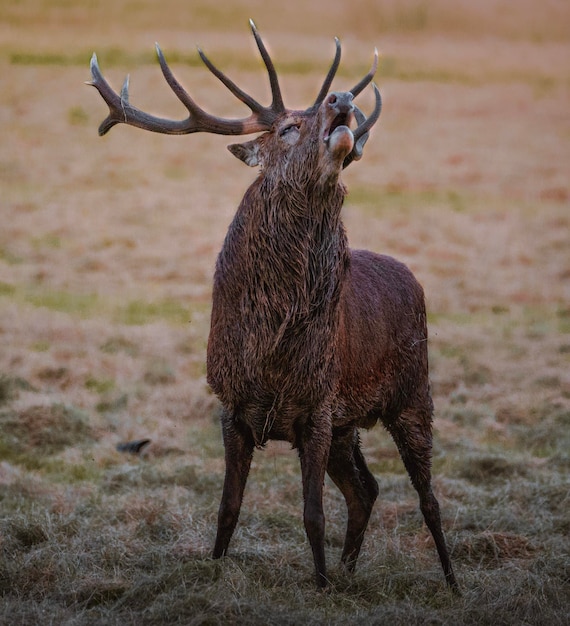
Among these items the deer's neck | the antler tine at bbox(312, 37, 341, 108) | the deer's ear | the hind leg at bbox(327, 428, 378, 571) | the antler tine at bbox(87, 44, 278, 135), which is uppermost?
the antler tine at bbox(312, 37, 341, 108)

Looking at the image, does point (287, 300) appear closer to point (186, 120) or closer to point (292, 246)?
point (292, 246)

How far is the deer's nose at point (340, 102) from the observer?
4.89m

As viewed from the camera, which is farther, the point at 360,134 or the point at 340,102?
the point at 360,134

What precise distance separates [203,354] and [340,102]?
6.93 meters

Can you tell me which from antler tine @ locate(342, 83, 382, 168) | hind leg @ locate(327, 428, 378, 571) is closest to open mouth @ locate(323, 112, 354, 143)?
antler tine @ locate(342, 83, 382, 168)

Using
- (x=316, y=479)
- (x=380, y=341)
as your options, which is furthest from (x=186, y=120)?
(x=316, y=479)

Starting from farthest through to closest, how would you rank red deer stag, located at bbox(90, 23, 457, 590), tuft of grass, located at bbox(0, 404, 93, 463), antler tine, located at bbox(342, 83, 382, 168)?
tuft of grass, located at bbox(0, 404, 93, 463), antler tine, located at bbox(342, 83, 382, 168), red deer stag, located at bbox(90, 23, 457, 590)

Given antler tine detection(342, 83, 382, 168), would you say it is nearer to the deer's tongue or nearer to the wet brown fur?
the wet brown fur

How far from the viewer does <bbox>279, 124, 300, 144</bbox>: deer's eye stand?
5312 mm

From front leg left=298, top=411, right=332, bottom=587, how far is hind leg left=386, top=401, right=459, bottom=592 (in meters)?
0.93

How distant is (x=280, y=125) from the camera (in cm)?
541

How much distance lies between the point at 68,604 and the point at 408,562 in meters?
1.96

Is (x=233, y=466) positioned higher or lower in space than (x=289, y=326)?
lower

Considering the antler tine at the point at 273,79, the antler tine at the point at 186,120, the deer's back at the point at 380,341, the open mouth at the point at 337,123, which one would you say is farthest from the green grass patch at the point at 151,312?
the open mouth at the point at 337,123
